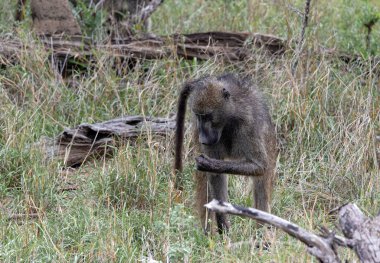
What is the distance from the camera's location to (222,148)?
507 centimetres

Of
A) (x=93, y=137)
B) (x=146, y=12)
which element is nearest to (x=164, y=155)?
(x=93, y=137)

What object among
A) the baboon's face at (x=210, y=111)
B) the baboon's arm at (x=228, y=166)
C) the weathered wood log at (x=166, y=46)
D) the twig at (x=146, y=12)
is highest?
the twig at (x=146, y=12)

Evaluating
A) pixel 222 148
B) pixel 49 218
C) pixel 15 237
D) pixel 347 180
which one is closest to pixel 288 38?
pixel 347 180

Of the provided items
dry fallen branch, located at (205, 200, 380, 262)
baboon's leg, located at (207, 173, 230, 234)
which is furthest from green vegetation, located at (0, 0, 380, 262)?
dry fallen branch, located at (205, 200, 380, 262)

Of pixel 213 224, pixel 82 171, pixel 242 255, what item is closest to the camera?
pixel 242 255

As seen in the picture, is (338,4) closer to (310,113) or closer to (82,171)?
(310,113)

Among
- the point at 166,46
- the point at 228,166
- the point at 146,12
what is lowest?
the point at 228,166

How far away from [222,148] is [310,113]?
1.61 m

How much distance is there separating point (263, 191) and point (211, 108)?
0.72 meters

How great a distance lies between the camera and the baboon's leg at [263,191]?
204 inches

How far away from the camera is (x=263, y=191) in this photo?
5.20 meters

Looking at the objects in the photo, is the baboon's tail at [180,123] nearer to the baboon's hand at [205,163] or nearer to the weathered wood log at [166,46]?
the baboon's hand at [205,163]

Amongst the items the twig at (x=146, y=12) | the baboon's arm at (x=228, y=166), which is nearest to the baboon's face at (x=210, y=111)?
the baboon's arm at (x=228, y=166)

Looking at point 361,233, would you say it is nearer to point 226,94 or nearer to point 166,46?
point 226,94
